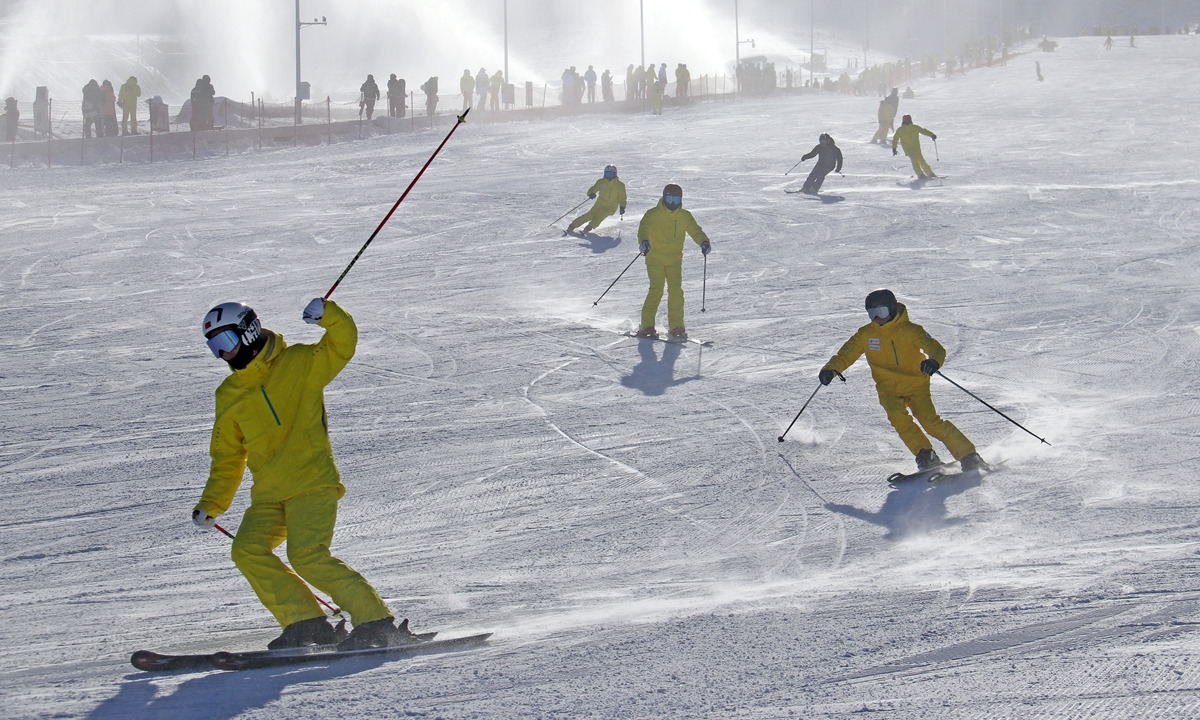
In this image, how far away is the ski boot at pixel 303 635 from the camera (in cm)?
471

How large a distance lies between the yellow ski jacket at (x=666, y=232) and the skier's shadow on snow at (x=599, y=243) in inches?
186

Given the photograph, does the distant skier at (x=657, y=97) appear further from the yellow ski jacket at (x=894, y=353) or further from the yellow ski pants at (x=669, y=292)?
the yellow ski jacket at (x=894, y=353)

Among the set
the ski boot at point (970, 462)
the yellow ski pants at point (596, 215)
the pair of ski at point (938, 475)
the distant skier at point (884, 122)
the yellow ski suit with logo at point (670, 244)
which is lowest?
the pair of ski at point (938, 475)

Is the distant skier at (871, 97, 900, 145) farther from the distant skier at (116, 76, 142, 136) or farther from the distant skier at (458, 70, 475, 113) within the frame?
the distant skier at (116, 76, 142, 136)

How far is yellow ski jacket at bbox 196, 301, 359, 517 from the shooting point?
4.66 m

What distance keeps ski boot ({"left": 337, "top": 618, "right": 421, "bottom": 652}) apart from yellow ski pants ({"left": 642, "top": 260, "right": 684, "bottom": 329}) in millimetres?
6952

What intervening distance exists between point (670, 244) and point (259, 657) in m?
7.42

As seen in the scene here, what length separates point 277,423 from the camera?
4.69m

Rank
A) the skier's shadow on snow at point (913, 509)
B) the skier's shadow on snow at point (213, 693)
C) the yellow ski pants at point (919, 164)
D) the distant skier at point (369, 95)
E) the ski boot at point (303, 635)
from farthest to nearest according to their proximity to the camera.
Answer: the distant skier at point (369, 95), the yellow ski pants at point (919, 164), the skier's shadow on snow at point (913, 509), the ski boot at point (303, 635), the skier's shadow on snow at point (213, 693)

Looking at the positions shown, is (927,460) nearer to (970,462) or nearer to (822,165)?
(970,462)

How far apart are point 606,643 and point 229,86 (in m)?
63.4

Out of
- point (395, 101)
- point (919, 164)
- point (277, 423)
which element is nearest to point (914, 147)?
point (919, 164)

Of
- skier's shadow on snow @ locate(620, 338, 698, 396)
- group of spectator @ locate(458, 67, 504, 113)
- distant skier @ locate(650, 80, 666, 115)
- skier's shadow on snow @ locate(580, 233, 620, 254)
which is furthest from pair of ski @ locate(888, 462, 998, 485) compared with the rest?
group of spectator @ locate(458, 67, 504, 113)

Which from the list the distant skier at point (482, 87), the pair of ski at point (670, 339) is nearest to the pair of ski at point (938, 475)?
the pair of ski at point (670, 339)
